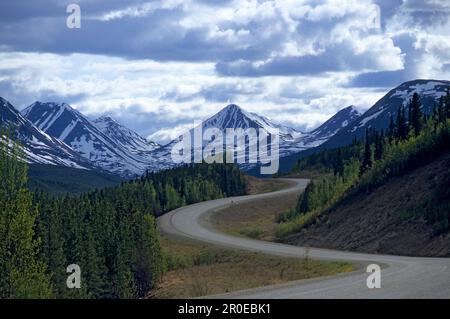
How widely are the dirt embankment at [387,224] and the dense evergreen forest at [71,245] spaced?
1339 cm

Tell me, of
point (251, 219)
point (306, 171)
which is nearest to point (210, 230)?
point (251, 219)

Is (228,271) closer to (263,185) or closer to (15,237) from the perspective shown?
(15,237)

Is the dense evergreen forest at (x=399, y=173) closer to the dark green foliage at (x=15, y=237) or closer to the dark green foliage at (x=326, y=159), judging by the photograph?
the dark green foliage at (x=15, y=237)

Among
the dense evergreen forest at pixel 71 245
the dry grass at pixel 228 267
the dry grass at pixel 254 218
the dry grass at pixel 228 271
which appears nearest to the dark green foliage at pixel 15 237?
the dense evergreen forest at pixel 71 245

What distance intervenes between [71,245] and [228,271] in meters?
13.7

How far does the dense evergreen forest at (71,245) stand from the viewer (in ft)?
112

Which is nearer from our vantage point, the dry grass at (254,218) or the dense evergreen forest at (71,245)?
the dense evergreen forest at (71,245)

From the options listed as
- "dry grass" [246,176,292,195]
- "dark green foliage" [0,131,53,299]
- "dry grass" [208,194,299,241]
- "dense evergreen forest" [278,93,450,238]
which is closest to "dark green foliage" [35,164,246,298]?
"dry grass" [208,194,299,241]

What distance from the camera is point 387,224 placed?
2194 inches

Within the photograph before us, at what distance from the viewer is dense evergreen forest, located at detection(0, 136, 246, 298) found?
112 feet

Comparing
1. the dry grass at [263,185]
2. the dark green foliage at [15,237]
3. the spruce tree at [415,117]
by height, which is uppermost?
the spruce tree at [415,117]

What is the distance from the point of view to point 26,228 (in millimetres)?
34156
